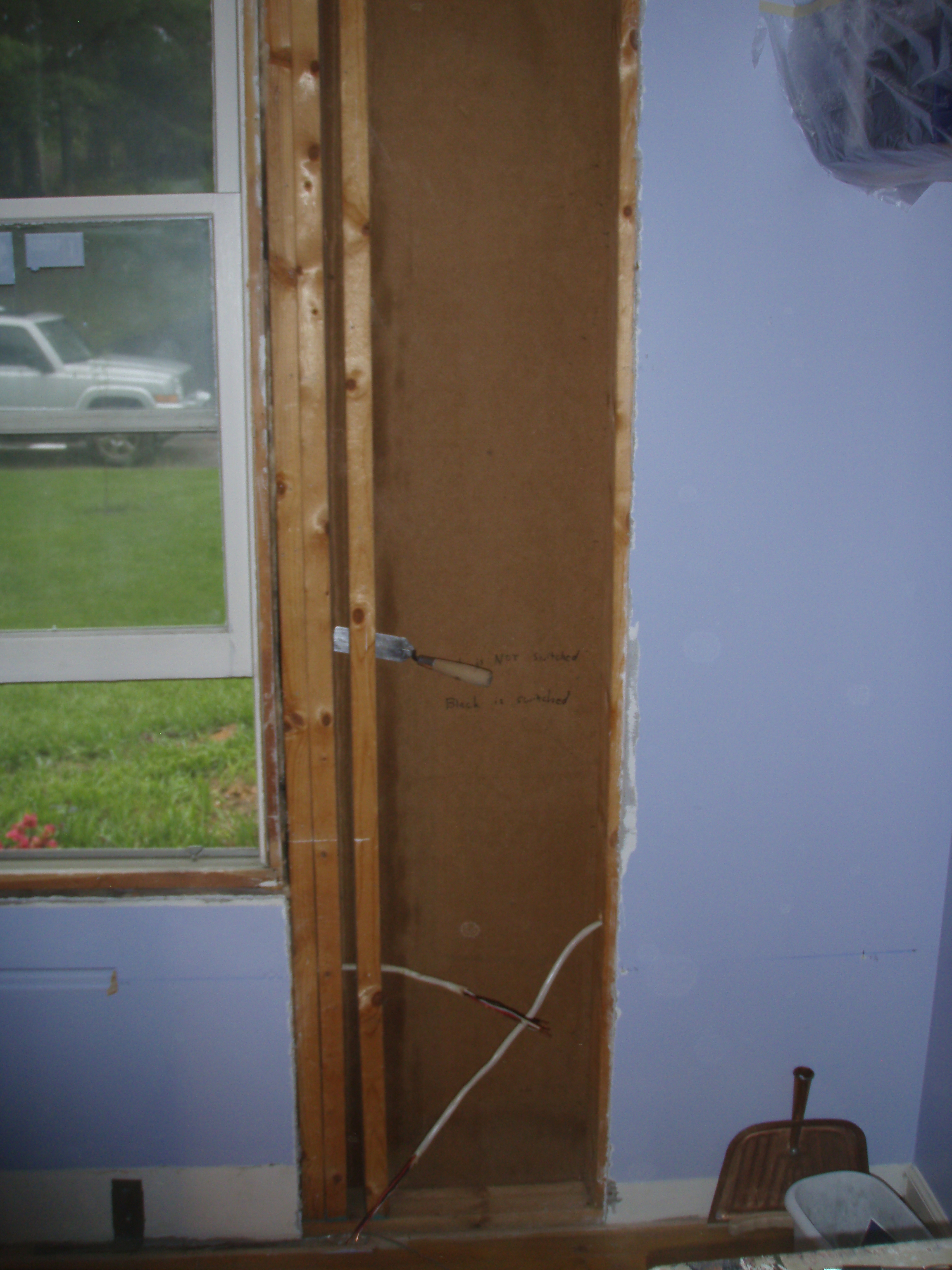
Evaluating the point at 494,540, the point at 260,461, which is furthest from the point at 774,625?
the point at 260,461

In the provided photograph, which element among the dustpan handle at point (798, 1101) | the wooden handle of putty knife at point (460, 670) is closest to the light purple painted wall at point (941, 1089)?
the dustpan handle at point (798, 1101)

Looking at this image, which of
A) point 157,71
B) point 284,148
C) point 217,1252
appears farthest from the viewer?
point 217,1252

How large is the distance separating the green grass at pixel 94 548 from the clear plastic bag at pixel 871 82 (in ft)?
3.78

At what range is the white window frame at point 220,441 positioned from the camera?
47.4 inches

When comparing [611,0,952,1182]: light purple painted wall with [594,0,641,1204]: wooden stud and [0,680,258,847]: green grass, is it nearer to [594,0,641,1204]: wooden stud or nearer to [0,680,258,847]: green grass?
[594,0,641,1204]: wooden stud

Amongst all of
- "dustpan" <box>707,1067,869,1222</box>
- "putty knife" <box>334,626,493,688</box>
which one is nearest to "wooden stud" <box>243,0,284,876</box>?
"putty knife" <box>334,626,493,688</box>

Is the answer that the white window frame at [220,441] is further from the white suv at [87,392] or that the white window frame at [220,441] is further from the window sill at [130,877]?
the window sill at [130,877]

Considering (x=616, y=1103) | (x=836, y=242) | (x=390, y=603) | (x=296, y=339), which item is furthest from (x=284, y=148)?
(x=616, y=1103)

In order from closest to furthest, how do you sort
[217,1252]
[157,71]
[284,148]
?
1. [284,148]
2. [157,71]
3. [217,1252]

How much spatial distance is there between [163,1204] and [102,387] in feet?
5.13

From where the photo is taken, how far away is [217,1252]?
1392 mm

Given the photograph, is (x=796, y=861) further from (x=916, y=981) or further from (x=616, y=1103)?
(x=616, y=1103)

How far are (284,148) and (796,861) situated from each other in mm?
1551

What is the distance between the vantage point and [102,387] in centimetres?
131
